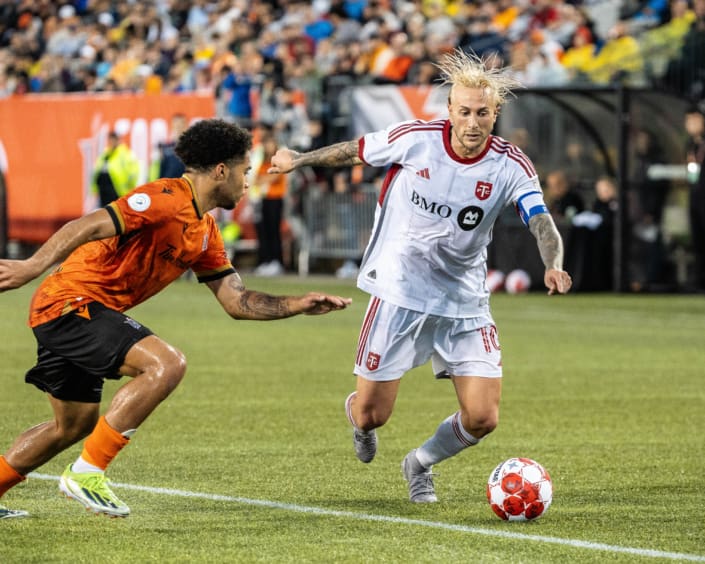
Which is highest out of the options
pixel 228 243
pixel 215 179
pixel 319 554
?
pixel 215 179

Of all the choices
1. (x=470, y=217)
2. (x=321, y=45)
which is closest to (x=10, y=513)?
(x=470, y=217)

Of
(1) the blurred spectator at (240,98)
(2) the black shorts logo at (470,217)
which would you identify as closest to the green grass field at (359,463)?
(2) the black shorts logo at (470,217)

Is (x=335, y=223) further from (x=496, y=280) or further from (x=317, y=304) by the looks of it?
(x=317, y=304)

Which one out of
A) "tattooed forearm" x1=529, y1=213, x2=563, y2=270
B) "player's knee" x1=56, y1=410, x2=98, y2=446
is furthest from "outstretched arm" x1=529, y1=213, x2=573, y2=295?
"player's knee" x1=56, y1=410, x2=98, y2=446

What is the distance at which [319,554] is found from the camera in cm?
656

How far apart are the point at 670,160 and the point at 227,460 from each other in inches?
573

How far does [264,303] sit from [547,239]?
1.45m

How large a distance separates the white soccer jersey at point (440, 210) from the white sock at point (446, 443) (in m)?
0.58

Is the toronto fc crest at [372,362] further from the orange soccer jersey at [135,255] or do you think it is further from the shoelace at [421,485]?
the orange soccer jersey at [135,255]

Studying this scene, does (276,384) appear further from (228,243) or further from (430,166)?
(228,243)

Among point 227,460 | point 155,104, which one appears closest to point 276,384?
point 227,460

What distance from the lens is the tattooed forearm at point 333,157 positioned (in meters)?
8.05

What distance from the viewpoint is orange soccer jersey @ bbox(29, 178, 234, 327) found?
7.00m

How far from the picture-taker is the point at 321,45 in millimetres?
27359
